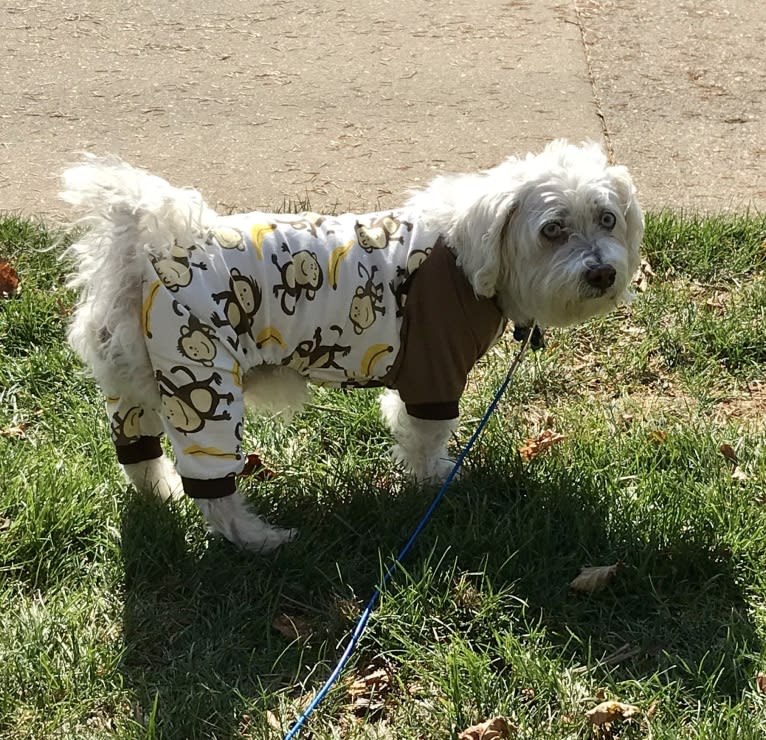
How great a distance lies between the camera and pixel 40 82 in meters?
6.60

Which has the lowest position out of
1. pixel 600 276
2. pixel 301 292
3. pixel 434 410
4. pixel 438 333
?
pixel 434 410

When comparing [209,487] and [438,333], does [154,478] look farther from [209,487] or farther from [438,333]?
[438,333]

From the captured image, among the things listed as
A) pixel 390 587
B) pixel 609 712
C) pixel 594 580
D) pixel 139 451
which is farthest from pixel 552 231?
pixel 139 451

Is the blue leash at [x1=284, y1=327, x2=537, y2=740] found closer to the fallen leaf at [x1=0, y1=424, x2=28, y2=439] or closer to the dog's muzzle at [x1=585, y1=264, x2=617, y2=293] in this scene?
the dog's muzzle at [x1=585, y1=264, x2=617, y2=293]

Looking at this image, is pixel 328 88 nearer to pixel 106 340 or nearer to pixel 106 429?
pixel 106 429

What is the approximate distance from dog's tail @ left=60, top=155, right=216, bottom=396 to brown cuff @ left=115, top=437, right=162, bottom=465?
38 cm

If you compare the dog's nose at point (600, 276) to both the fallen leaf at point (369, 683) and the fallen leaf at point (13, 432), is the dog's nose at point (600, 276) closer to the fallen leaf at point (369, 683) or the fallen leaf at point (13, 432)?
the fallen leaf at point (369, 683)

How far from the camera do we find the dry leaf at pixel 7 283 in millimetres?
4700

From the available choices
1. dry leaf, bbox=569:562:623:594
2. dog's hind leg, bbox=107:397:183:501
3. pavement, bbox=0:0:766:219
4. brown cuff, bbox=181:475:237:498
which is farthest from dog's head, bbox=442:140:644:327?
pavement, bbox=0:0:766:219

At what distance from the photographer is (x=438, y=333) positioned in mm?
3402

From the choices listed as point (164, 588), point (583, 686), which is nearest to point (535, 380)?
point (583, 686)

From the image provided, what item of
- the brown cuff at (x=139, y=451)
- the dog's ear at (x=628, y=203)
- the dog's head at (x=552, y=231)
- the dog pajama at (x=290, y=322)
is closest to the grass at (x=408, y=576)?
the brown cuff at (x=139, y=451)

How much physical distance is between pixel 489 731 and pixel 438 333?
4.48 feet

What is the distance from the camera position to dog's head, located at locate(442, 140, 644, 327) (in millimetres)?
3301
